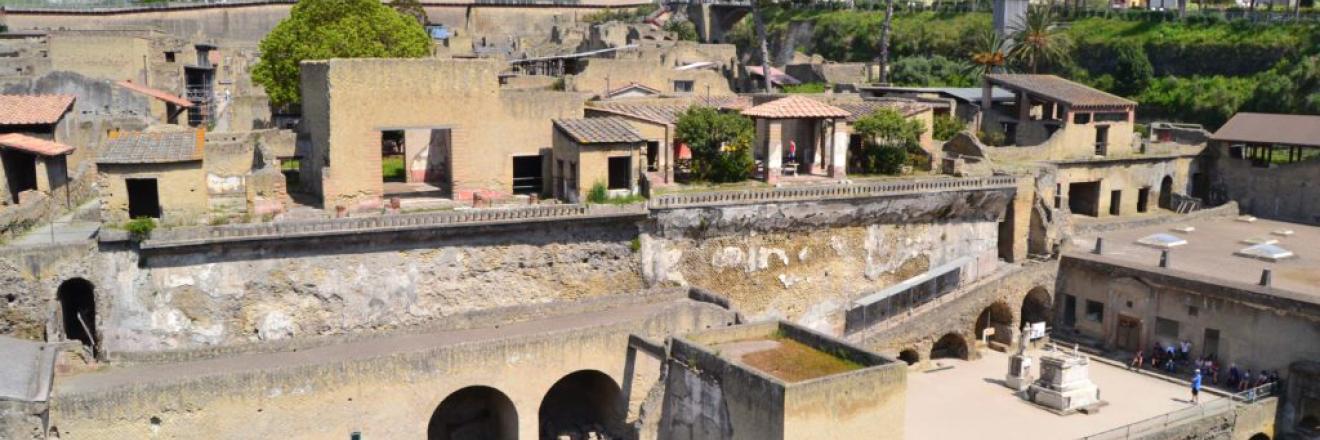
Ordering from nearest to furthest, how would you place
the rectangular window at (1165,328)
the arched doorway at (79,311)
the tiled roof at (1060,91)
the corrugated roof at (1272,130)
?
the arched doorway at (79,311), the rectangular window at (1165,328), the corrugated roof at (1272,130), the tiled roof at (1060,91)

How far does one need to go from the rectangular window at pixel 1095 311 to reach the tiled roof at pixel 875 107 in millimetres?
9259

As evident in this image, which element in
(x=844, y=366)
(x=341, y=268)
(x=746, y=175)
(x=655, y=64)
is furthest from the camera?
(x=655, y=64)

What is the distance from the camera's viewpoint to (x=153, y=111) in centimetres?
4147

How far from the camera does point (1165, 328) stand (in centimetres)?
3431

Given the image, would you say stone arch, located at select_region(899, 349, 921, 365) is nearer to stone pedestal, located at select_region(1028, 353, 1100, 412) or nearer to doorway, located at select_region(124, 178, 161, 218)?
stone pedestal, located at select_region(1028, 353, 1100, 412)

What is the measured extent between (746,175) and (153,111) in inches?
835

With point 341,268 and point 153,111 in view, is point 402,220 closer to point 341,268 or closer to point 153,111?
point 341,268

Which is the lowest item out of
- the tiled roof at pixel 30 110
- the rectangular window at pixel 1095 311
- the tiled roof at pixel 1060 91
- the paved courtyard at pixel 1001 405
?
the paved courtyard at pixel 1001 405

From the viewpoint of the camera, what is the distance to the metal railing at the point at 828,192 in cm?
3222

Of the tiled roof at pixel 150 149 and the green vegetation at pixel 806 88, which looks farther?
the green vegetation at pixel 806 88

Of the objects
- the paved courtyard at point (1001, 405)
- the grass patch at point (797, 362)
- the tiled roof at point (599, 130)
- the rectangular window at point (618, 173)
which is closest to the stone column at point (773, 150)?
the tiled roof at point (599, 130)

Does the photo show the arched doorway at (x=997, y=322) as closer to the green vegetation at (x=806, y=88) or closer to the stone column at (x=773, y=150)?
the stone column at (x=773, y=150)

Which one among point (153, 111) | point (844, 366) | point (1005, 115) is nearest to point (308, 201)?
point (153, 111)

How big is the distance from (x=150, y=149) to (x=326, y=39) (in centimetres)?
1432
